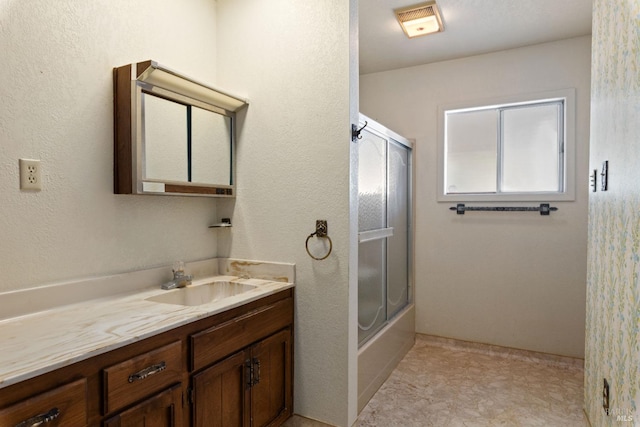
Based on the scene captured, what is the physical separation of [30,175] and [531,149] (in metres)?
3.37

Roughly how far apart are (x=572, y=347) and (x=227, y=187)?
288 cm

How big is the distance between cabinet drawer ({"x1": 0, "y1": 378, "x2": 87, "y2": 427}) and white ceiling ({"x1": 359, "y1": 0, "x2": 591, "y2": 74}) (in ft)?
8.29

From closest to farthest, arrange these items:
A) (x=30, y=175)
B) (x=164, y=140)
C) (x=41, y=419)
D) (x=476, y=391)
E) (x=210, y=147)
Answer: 1. (x=41, y=419)
2. (x=30, y=175)
3. (x=164, y=140)
4. (x=210, y=147)
5. (x=476, y=391)

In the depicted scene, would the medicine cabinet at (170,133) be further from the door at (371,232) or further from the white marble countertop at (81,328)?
the door at (371,232)

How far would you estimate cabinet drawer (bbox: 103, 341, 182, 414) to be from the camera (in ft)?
3.78

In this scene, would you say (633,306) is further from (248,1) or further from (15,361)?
(248,1)

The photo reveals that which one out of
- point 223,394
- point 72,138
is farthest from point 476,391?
point 72,138

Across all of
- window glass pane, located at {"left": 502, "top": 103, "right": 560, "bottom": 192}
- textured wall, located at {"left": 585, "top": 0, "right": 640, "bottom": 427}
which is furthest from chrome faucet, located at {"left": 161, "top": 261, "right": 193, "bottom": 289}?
window glass pane, located at {"left": 502, "top": 103, "right": 560, "bottom": 192}

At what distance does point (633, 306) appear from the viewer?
128 cm

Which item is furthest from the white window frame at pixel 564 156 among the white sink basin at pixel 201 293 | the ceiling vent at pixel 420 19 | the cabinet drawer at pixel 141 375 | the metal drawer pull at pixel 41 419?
the metal drawer pull at pixel 41 419

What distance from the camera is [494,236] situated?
3.21 meters

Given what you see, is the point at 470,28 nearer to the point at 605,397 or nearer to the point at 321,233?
the point at 321,233

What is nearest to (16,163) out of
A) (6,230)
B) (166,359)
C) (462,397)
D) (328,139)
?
(6,230)

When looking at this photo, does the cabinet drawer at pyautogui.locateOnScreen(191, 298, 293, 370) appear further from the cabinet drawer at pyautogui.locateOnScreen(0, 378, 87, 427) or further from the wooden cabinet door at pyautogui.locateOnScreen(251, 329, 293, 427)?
the cabinet drawer at pyautogui.locateOnScreen(0, 378, 87, 427)
